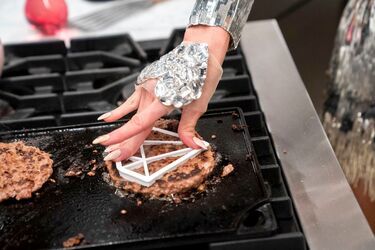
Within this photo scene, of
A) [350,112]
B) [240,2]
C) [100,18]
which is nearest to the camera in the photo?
[240,2]

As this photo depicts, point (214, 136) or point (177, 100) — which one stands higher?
point (177, 100)

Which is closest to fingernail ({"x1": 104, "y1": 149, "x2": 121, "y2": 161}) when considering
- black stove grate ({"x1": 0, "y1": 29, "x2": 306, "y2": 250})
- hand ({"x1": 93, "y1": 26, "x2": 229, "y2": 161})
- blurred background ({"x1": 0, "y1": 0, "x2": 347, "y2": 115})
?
hand ({"x1": 93, "y1": 26, "x2": 229, "y2": 161})

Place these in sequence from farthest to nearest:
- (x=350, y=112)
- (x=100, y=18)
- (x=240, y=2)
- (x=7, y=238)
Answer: (x=100, y=18), (x=350, y=112), (x=240, y=2), (x=7, y=238)

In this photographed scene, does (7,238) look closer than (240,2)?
Yes

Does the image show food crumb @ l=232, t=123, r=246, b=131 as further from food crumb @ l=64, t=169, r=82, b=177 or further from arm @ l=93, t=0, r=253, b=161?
food crumb @ l=64, t=169, r=82, b=177

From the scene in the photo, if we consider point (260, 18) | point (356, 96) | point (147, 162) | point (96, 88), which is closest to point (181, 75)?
point (147, 162)

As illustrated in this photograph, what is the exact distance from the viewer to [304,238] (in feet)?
2.77

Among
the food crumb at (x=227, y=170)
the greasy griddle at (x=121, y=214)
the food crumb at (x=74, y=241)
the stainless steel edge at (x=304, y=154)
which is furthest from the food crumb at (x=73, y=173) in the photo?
the stainless steel edge at (x=304, y=154)

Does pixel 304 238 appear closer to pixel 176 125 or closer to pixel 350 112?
pixel 176 125

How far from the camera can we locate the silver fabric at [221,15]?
3.19ft

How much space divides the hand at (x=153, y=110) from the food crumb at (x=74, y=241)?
0.16m

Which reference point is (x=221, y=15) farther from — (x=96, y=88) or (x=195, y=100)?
(x=96, y=88)

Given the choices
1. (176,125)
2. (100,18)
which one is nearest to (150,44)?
(100,18)

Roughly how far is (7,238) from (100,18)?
976 millimetres
